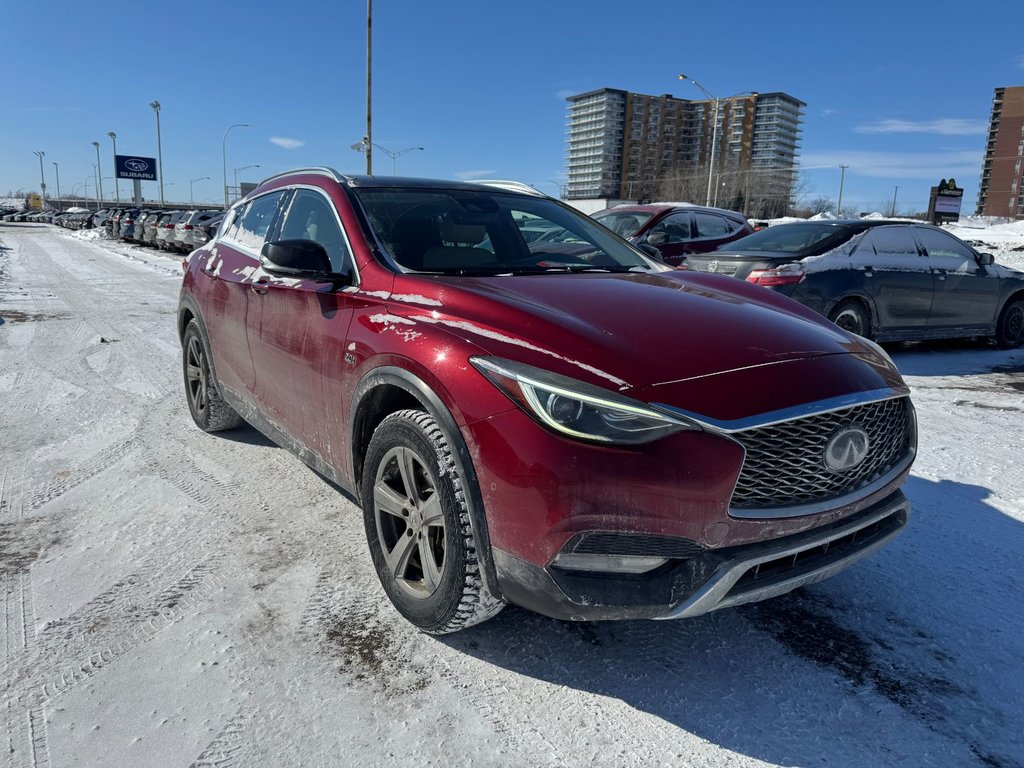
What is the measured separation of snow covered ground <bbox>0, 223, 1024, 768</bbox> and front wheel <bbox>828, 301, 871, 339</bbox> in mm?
3634

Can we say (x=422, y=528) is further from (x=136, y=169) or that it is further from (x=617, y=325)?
(x=136, y=169)

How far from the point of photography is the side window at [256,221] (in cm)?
417

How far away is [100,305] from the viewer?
11.6 metres

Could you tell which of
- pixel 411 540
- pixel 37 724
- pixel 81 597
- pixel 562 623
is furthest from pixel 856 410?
pixel 81 597

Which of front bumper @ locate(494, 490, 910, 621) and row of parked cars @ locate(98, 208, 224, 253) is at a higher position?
row of parked cars @ locate(98, 208, 224, 253)

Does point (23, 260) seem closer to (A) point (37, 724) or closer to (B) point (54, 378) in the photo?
(B) point (54, 378)

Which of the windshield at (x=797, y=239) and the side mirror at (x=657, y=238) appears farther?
the side mirror at (x=657, y=238)

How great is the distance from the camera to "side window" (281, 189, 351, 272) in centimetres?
326

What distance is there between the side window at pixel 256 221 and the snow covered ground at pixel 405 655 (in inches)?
55.1

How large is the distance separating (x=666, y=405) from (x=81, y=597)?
7.92ft

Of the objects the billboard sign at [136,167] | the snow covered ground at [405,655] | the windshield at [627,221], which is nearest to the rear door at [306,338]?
the snow covered ground at [405,655]

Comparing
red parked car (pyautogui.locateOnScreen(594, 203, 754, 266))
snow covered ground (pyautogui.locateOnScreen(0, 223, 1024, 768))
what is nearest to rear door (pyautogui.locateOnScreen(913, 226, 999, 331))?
red parked car (pyautogui.locateOnScreen(594, 203, 754, 266))

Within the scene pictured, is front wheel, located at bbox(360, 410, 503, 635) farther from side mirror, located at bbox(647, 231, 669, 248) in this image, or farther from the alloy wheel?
side mirror, located at bbox(647, 231, 669, 248)

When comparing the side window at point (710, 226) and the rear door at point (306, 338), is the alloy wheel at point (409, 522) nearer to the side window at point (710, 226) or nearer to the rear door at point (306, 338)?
the rear door at point (306, 338)
